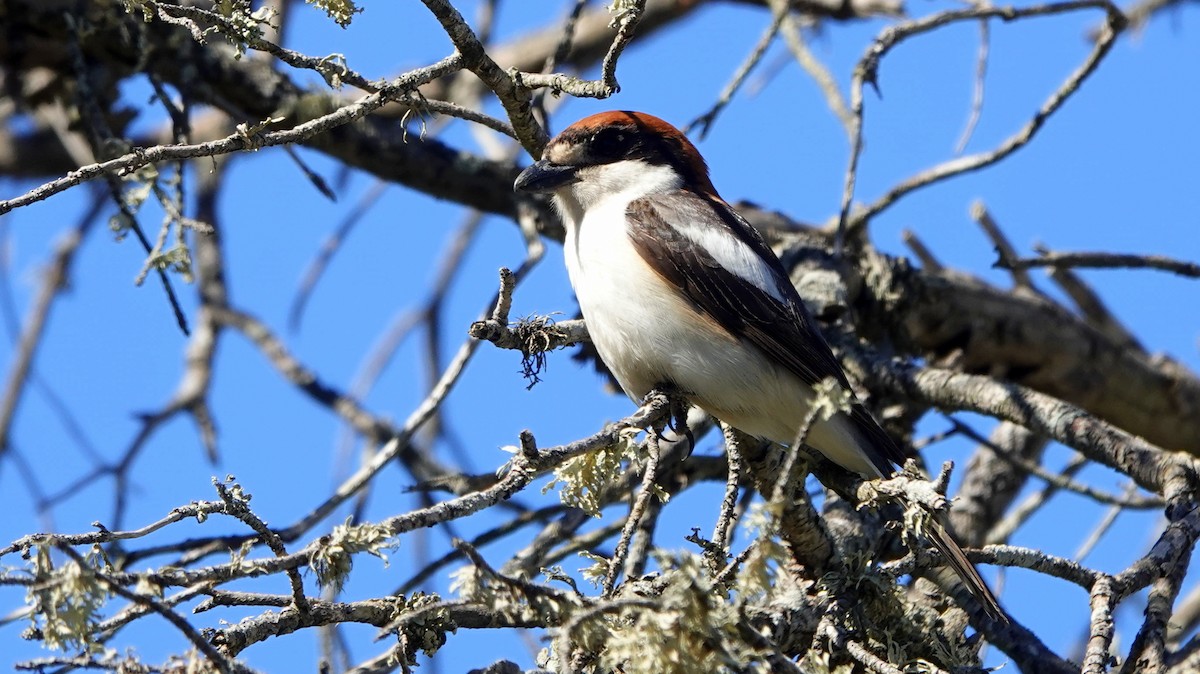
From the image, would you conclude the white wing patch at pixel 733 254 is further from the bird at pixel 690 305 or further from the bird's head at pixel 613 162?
the bird's head at pixel 613 162

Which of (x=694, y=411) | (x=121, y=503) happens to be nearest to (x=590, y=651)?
(x=694, y=411)

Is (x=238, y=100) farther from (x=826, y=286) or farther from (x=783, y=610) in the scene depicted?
(x=783, y=610)

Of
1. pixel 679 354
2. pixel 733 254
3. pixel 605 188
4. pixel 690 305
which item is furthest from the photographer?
pixel 605 188

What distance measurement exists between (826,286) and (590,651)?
2580 millimetres

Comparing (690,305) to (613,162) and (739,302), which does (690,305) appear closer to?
(739,302)

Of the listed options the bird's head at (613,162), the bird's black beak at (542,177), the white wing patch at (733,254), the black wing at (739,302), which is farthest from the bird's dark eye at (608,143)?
the white wing patch at (733,254)

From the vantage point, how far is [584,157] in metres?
4.09

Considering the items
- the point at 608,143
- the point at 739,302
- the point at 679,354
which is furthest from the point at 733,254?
the point at 608,143

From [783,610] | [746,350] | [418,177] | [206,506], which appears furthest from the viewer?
[418,177]

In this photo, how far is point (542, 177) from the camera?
12.9 ft

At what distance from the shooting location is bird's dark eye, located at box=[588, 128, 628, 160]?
414cm

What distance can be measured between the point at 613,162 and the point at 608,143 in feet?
0.22

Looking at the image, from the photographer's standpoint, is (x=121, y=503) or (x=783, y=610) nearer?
(x=783, y=610)

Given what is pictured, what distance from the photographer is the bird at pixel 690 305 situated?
139 inches
